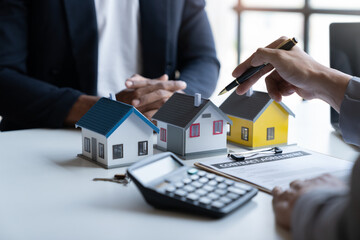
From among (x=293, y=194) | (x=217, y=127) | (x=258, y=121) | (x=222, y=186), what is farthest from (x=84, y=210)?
(x=258, y=121)

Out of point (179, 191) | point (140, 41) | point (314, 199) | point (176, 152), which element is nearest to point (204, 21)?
point (140, 41)

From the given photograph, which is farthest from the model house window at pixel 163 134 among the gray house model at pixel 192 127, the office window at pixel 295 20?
the office window at pixel 295 20

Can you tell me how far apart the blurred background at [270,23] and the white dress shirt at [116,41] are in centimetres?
42

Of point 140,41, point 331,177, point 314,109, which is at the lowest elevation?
point 314,109

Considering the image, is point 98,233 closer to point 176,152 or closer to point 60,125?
point 176,152

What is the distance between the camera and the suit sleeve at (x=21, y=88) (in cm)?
154

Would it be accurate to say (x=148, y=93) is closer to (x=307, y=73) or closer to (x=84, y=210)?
(x=307, y=73)

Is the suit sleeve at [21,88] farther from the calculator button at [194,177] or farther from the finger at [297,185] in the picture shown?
the finger at [297,185]

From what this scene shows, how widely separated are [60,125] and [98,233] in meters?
0.81

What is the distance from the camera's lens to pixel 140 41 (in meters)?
1.90

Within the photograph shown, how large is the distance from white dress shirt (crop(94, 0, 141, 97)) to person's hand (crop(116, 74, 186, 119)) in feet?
0.95

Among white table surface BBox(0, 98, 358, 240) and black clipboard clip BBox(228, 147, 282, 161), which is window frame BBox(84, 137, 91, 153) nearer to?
white table surface BBox(0, 98, 358, 240)

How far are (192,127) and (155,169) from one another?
0.98ft

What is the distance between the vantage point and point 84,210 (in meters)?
0.84
